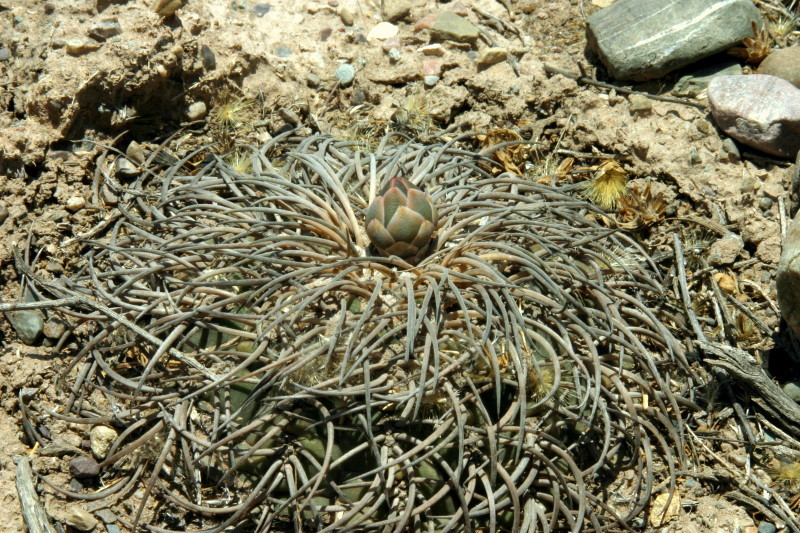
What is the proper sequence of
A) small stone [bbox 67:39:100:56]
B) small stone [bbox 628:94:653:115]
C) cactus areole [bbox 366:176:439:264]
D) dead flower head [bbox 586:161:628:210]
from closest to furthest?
cactus areole [bbox 366:176:439:264]
small stone [bbox 67:39:100:56]
dead flower head [bbox 586:161:628:210]
small stone [bbox 628:94:653:115]

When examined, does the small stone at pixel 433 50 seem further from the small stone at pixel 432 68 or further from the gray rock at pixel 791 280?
the gray rock at pixel 791 280

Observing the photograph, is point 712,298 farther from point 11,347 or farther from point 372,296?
point 11,347

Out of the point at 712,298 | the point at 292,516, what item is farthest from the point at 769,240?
the point at 292,516

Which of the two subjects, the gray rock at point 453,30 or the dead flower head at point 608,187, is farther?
the gray rock at point 453,30

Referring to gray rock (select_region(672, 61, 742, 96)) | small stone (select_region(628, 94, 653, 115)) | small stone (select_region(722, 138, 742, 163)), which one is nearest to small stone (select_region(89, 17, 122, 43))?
small stone (select_region(628, 94, 653, 115))

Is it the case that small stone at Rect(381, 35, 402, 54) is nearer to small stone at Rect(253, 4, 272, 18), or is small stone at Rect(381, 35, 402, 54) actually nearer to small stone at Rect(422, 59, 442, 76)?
small stone at Rect(422, 59, 442, 76)

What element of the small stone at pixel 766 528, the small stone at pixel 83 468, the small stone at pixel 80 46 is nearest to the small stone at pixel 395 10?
the small stone at pixel 80 46

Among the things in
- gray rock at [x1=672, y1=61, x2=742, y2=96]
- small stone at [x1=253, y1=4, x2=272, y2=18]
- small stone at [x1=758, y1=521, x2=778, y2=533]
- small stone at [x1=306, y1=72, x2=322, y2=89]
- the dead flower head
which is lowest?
small stone at [x1=758, y1=521, x2=778, y2=533]
